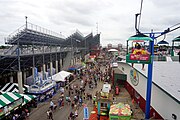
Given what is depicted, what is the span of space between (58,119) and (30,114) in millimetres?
3062

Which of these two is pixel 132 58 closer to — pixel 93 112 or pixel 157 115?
pixel 157 115

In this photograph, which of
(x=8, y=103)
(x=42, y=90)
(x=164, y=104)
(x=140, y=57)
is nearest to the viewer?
(x=140, y=57)

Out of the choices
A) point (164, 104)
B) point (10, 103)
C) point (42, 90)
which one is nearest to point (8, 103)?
point (10, 103)

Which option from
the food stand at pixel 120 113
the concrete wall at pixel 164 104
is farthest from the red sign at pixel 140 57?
the food stand at pixel 120 113

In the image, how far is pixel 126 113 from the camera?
11.7m

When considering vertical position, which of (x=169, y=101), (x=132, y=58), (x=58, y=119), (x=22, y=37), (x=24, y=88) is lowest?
(x=58, y=119)

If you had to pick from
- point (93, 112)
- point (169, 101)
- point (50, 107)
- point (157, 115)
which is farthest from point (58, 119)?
point (169, 101)

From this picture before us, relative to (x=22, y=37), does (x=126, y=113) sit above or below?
below

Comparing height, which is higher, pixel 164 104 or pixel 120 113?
pixel 164 104

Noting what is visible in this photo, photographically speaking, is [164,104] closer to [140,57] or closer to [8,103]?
[140,57]

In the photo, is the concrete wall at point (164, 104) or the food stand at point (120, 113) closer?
the concrete wall at point (164, 104)

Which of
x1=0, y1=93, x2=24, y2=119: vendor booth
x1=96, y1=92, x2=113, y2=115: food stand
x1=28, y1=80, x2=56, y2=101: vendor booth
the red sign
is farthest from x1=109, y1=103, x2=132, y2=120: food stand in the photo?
x1=28, y1=80, x2=56, y2=101: vendor booth

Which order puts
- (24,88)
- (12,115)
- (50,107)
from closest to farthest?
(12,115) < (50,107) < (24,88)

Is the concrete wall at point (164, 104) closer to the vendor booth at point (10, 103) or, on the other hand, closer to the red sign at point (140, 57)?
the red sign at point (140, 57)
